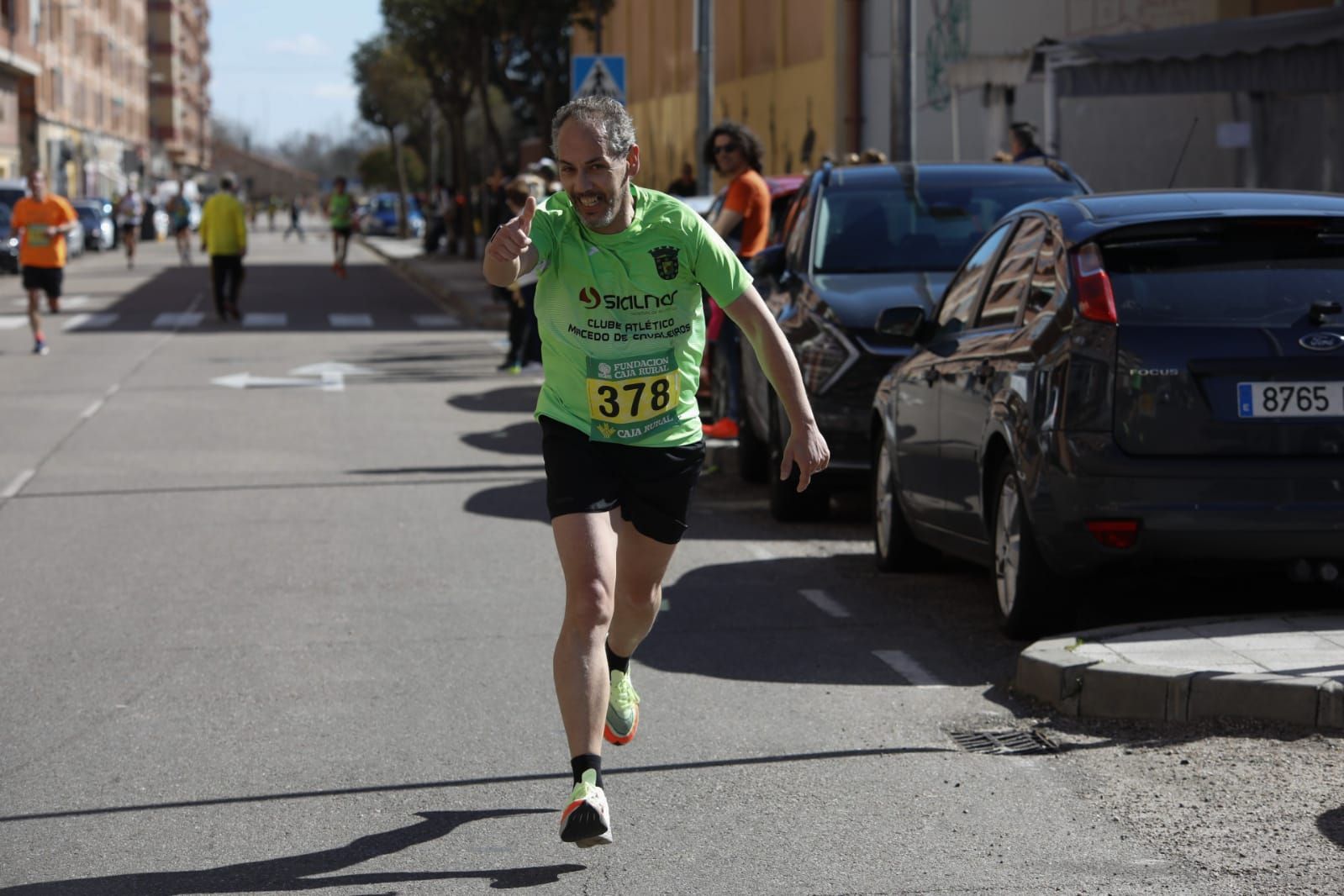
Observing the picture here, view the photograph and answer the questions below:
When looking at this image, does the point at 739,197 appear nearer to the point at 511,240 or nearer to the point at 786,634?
the point at 786,634

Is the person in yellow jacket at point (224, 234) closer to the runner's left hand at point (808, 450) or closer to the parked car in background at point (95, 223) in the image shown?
the runner's left hand at point (808, 450)

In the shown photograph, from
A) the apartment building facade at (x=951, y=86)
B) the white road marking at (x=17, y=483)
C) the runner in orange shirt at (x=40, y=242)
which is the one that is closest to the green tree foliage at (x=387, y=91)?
the apartment building facade at (x=951, y=86)

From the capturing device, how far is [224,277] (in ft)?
97.9

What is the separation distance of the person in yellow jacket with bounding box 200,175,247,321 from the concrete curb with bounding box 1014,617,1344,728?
22069mm

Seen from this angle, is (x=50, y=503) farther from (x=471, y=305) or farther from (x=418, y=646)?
(x=471, y=305)

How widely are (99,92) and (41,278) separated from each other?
8872 cm

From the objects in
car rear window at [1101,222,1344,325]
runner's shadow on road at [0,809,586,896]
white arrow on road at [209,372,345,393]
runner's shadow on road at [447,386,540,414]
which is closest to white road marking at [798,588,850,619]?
car rear window at [1101,222,1344,325]

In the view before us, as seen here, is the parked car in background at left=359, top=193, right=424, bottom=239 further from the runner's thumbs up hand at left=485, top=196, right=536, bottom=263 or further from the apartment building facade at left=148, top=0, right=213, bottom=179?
the runner's thumbs up hand at left=485, top=196, right=536, bottom=263

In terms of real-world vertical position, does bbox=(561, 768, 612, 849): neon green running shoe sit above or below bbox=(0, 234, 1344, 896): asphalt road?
above

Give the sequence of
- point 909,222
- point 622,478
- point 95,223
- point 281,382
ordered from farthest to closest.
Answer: point 95,223 < point 281,382 < point 909,222 < point 622,478

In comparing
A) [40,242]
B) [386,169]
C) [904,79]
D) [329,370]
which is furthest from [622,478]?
[386,169]

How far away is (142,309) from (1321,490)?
27982 millimetres

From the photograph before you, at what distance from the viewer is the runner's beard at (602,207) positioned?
16.6ft

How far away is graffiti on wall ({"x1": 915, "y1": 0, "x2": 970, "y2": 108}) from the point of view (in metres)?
30.5
